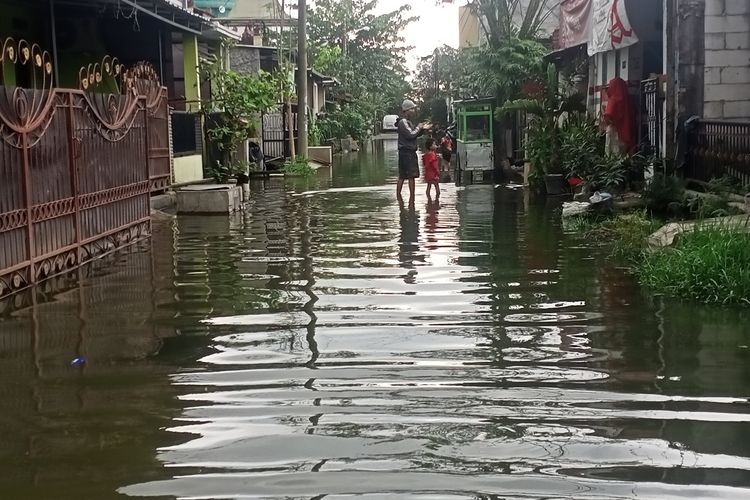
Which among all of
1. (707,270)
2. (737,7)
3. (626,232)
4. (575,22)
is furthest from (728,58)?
(707,270)

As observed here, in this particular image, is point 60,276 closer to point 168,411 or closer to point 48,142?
point 48,142

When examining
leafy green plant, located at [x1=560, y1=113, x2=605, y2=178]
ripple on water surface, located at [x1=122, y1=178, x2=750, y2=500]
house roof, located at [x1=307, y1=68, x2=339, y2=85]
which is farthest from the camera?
house roof, located at [x1=307, y1=68, x2=339, y2=85]

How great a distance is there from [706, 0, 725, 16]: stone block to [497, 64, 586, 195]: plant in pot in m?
4.93

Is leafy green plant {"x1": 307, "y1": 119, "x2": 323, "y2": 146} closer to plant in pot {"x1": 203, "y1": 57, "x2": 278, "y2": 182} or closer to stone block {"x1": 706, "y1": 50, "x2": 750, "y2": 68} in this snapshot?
plant in pot {"x1": 203, "y1": 57, "x2": 278, "y2": 182}

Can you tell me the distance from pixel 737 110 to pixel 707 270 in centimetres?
670

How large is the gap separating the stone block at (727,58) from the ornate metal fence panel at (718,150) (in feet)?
3.19

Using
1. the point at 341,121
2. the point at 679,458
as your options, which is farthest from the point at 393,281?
the point at 341,121

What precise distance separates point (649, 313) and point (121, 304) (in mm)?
4747

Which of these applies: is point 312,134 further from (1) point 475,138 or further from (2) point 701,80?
(2) point 701,80

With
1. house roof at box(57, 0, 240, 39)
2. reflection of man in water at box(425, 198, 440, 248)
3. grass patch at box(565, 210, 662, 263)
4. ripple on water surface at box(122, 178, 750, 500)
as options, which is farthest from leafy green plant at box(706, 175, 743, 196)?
house roof at box(57, 0, 240, 39)

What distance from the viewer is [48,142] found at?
9672mm

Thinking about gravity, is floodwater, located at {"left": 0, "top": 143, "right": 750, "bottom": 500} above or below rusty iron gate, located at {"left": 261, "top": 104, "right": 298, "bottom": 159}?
below

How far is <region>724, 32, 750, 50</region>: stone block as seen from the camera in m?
13.6

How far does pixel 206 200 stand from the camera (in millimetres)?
16438
